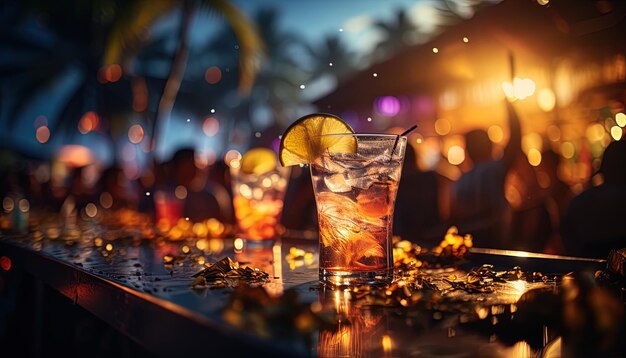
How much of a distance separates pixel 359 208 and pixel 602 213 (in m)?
2.20

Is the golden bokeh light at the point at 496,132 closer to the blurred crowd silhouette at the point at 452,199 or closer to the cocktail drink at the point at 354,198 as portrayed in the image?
the blurred crowd silhouette at the point at 452,199

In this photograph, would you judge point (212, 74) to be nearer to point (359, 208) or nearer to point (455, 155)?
point (455, 155)

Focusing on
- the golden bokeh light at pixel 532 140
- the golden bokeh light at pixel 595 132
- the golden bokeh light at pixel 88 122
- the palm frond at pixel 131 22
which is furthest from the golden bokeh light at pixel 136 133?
the golden bokeh light at pixel 595 132

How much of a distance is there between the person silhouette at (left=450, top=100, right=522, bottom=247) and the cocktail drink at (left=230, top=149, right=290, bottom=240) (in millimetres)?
1919

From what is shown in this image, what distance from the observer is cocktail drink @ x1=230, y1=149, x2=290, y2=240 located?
2.65m

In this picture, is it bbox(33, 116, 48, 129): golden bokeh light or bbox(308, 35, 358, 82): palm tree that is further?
bbox(308, 35, 358, 82): palm tree

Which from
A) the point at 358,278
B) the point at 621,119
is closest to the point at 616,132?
the point at 621,119

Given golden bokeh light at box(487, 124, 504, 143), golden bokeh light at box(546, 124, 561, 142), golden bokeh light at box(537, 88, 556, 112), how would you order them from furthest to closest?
golden bokeh light at box(487, 124, 504, 143), golden bokeh light at box(546, 124, 561, 142), golden bokeh light at box(537, 88, 556, 112)

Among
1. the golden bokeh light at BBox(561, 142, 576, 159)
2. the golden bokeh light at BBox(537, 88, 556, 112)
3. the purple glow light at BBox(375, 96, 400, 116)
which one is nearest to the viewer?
the golden bokeh light at BBox(537, 88, 556, 112)

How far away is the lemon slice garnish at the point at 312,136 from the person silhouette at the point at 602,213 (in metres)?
2.02

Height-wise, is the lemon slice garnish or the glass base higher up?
the lemon slice garnish

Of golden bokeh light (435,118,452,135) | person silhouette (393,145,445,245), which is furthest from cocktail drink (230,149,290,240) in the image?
golden bokeh light (435,118,452,135)

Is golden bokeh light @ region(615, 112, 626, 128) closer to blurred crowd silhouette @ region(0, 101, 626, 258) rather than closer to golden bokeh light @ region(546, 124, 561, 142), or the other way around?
golden bokeh light @ region(546, 124, 561, 142)

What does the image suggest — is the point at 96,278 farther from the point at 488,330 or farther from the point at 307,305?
the point at 488,330
